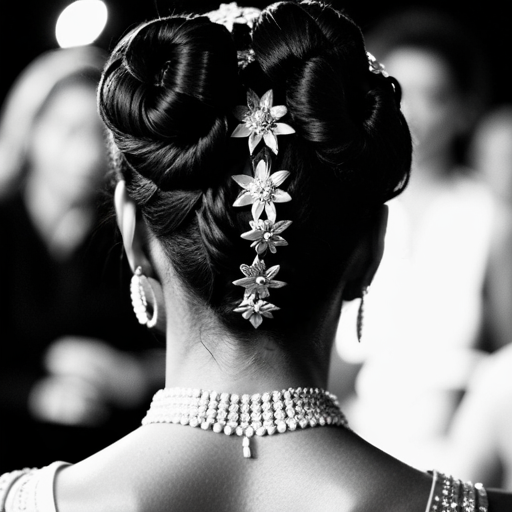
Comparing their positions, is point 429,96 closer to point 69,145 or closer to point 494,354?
point 494,354

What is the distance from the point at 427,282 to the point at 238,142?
1648 millimetres

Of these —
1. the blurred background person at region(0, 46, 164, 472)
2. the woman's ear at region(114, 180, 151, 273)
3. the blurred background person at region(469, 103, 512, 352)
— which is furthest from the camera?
the blurred background person at region(0, 46, 164, 472)

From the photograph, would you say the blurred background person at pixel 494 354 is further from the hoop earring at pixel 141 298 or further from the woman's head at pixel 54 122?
the woman's head at pixel 54 122

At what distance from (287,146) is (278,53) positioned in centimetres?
10

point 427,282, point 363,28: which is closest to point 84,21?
point 363,28

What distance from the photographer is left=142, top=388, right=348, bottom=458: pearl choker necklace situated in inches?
31.3

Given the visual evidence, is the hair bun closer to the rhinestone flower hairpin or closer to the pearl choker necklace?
the rhinestone flower hairpin

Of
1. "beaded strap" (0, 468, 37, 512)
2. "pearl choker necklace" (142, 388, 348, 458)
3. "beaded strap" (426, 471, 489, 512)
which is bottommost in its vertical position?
"beaded strap" (0, 468, 37, 512)

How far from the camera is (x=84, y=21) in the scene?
7.64 ft

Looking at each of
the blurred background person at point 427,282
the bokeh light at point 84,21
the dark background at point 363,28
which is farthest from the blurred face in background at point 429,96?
the bokeh light at point 84,21

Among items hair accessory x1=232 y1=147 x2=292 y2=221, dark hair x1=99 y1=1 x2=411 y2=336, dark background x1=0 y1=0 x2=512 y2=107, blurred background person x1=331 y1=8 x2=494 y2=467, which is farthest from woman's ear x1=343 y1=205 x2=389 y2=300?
dark background x1=0 y1=0 x2=512 y2=107

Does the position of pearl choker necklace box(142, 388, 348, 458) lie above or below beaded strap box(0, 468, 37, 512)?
above

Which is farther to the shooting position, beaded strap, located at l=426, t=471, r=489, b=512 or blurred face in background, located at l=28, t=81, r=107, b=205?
blurred face in background, located at l=28, t=81, r=107, b=205

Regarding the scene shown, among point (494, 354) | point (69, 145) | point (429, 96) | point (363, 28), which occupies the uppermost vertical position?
point (363, 28)
